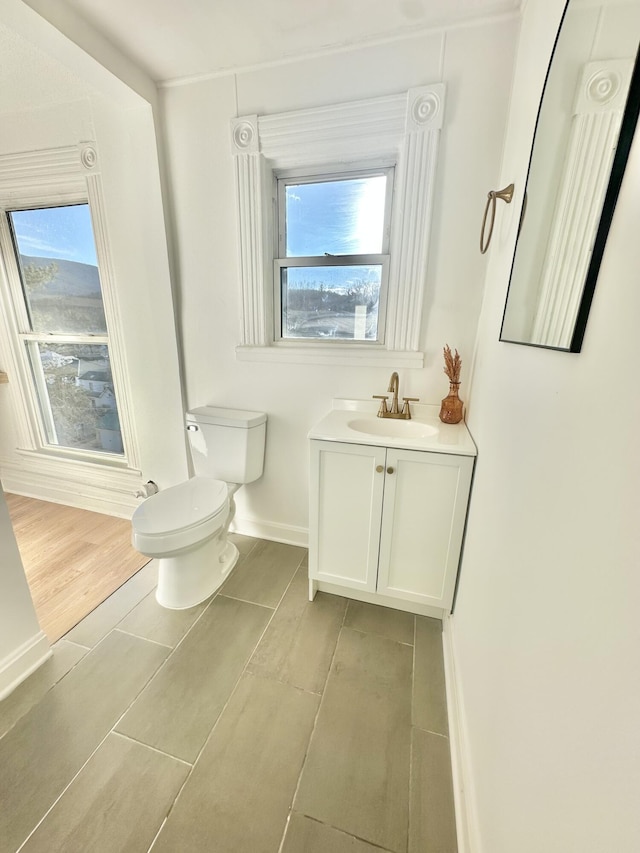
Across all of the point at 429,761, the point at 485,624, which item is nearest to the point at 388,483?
the point at 485,624

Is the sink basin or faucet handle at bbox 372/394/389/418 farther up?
faucet handle at bbox 372/394/389/418

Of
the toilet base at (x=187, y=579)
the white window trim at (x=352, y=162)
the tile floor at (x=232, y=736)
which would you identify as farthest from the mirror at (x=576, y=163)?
the toilet base at (x=187, y=579)

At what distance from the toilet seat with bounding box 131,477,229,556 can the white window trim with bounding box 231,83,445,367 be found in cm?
77

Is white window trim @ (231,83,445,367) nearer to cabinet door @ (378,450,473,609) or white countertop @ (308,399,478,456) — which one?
white countertop @ (308,399,478,456)

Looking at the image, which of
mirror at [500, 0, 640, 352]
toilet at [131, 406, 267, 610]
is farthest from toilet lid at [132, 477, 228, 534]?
mirror at [500, 0, 640, 352]

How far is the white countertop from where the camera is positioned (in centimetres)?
130

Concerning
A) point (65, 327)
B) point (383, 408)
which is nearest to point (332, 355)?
point (383, 408)

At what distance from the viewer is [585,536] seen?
491 millimetres

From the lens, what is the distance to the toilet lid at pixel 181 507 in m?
1.43

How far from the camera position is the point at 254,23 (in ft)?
4.30

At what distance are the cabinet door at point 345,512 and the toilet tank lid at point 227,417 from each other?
52 cm

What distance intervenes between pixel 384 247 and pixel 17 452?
9.45 ft

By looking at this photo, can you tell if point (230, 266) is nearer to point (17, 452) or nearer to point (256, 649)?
point (256, 649)

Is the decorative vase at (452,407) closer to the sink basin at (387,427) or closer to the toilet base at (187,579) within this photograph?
the sink basin at (387,427)
